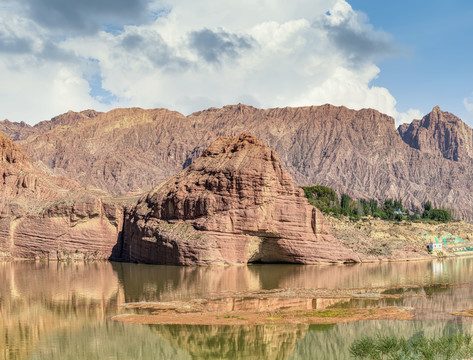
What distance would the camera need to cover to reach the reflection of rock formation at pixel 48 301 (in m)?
33.9

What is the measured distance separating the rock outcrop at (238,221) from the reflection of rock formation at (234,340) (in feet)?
128

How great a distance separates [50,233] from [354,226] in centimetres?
5174

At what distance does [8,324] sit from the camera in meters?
36.5

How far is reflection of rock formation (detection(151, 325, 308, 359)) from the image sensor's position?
2934 cm

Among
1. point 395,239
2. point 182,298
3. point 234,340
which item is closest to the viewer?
point 234,340

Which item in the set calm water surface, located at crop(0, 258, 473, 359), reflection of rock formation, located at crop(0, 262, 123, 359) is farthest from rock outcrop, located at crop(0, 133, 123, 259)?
calm water surface, located at crop(0, 258, 473, 359)

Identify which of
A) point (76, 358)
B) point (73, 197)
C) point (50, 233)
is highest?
point (73, 197)

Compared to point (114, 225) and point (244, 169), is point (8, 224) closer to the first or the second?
point (114, 225)

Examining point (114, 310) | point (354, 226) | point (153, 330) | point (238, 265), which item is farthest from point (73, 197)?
point (153, 330)

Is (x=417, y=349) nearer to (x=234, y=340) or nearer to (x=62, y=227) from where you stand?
(x=234, y=340)

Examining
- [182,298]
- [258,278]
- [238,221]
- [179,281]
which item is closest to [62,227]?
[238,221]

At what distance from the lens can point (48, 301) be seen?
45594mm

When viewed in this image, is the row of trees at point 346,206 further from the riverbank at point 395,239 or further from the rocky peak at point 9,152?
the rocky peak at point 9,152

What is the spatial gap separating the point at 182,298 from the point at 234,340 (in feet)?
49.7
